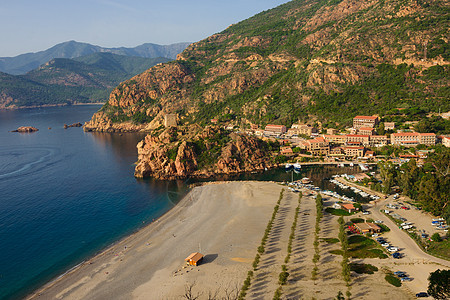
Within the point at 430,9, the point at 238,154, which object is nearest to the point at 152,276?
the point at 238,154

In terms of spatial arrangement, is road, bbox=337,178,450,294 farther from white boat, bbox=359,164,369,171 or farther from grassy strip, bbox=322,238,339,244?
white boat, bbox=359,164,369,171

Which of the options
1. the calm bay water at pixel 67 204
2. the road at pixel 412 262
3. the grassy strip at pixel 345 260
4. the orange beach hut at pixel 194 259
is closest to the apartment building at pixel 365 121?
the calm bay water at pixel 67 204

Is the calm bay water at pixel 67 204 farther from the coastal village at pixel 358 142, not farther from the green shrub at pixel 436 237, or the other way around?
the green shrub at pixel 436 237

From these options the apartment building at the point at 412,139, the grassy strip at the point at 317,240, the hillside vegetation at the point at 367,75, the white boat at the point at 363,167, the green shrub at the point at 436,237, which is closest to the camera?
the grassy strip at the point at 317,240

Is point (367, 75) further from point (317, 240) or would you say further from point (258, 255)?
point (258, 255)

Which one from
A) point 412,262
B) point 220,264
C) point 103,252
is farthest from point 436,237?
point 103,252

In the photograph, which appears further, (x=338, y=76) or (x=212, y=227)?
(x=338, y=76)

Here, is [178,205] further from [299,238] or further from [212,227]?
[299,238]
